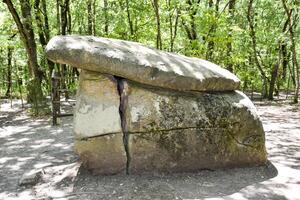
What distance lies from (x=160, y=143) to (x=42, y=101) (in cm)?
764

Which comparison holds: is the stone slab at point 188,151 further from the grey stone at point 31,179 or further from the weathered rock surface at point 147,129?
the grey stone at point 31,179

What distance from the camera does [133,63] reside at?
571 centimetres

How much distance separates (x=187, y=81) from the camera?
19.7ft

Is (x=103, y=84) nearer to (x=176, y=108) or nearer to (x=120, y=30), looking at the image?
(x=176, y=108)

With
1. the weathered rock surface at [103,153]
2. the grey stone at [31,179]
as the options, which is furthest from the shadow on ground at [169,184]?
the grey stone at [31,179]

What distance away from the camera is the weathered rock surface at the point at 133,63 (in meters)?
5.55

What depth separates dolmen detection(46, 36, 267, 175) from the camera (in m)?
5.71

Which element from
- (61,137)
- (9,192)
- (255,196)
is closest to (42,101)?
(61,137)

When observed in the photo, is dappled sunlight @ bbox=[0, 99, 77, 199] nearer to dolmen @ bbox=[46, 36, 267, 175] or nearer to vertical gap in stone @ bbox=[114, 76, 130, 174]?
dolmen @ bbox=[46, 36, 267, 175]

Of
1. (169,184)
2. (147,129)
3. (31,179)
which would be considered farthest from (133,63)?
(31,179)

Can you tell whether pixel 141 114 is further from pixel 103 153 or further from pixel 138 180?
pixel 138 180

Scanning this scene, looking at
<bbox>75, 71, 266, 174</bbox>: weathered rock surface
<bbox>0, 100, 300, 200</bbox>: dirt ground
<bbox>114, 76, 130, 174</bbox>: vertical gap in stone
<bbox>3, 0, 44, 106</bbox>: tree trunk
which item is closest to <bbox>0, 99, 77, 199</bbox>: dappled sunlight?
<bbox>0, 100, 300, 200</bbox>: dirt ground

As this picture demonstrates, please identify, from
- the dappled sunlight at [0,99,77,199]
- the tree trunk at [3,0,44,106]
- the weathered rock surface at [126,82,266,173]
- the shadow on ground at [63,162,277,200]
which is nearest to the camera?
the shadow on ground at [63,162,277,200]

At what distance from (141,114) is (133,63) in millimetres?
793
